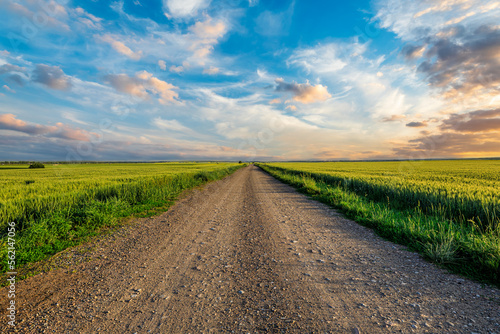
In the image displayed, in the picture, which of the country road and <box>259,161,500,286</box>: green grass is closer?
the country road

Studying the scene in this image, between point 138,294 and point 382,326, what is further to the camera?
point 138,294

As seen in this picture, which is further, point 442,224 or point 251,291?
point 442,224

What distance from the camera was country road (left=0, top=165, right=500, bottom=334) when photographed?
270 cm

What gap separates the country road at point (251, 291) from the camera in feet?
8.86

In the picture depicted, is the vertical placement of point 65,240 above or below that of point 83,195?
below

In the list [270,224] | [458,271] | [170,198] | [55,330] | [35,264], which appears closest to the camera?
[55,330]

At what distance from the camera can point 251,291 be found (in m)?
3.40

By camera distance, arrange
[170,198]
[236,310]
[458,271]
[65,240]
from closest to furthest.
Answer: [236,310], [458,271], [65,240], [170,198]

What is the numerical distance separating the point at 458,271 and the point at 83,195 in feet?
39.8

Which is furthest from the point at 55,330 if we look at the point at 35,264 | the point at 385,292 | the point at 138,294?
the point at 385,292

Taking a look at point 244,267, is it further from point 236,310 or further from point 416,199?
point 416,199

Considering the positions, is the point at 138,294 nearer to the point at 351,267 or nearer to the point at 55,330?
the point at 55,330

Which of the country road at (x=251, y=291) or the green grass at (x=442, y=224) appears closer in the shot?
the country road at (x=251, y=291)

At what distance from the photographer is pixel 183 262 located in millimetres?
4500
